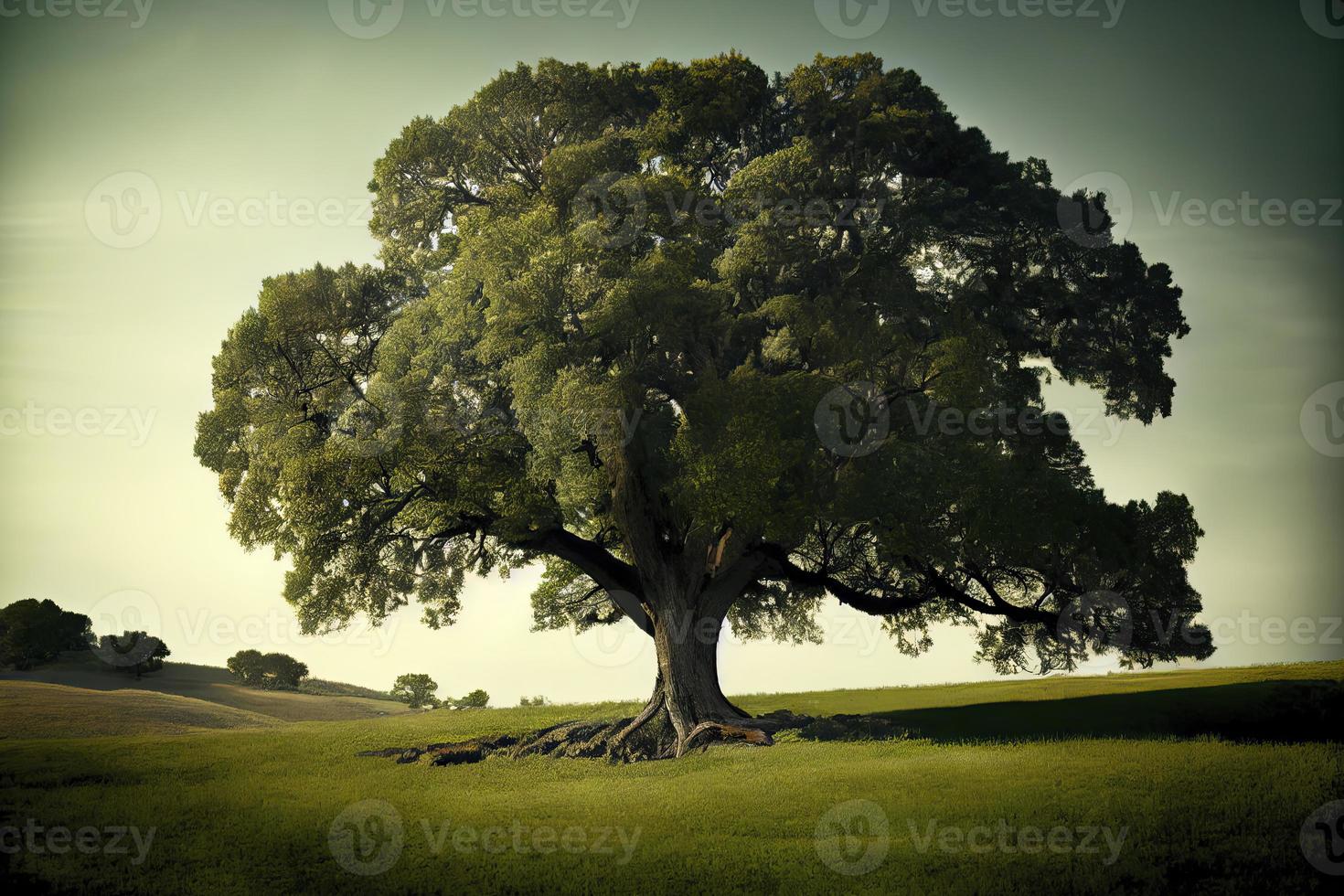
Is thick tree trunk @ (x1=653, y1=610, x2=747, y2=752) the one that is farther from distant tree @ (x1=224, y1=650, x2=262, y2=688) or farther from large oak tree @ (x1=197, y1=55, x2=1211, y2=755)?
distant tree @ (x1=224, y1=650, x2=262, y2=688)

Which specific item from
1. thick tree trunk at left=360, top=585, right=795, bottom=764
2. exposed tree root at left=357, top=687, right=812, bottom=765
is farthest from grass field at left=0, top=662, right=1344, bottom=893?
thick tree trunk at left=360, top=585, right=795, bottom=764

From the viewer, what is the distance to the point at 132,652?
160 feet

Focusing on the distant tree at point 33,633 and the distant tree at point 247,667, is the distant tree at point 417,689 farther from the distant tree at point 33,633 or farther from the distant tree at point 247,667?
the distant tree at point 33,633

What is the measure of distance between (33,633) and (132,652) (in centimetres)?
441

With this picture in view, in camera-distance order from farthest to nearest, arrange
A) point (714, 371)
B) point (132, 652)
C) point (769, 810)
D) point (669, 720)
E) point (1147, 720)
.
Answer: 1. point (132, 652)
2. point (669, 720)
3. point (714, 371)
4. point (1147, 720)
5. point (769, 810)

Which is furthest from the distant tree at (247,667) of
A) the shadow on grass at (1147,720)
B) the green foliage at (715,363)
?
the shadow on grass at (1147,720)

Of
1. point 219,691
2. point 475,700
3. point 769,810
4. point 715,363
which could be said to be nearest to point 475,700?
point 475,700

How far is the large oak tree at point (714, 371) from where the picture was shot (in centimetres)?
2530

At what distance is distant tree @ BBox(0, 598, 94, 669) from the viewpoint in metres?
45.6

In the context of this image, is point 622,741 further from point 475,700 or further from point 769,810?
point 475,700

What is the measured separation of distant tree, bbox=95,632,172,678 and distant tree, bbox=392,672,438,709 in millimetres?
11942

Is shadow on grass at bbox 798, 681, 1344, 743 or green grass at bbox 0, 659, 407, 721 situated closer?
shadow on grass at bbox 798, 681, 1344, 743

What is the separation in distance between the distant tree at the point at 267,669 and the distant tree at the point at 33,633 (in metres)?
7.86

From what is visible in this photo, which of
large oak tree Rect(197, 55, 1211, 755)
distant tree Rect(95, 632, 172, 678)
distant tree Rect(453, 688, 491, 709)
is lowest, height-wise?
distant tree Rect(453, 688, 491, 709)
